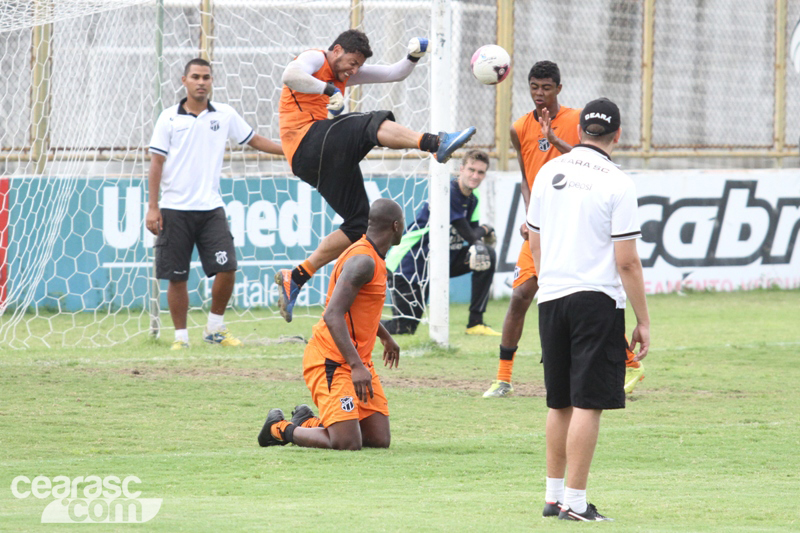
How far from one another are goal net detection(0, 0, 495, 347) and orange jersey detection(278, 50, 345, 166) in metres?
3.99

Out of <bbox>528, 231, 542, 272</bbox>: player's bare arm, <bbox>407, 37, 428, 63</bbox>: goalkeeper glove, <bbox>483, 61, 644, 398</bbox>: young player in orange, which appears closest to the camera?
<bbox>528, 231, 542, 272</bbox>: player's bare arm

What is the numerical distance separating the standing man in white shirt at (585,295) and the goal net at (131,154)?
7.12 meters

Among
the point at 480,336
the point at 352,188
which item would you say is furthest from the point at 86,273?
the point at 352,188

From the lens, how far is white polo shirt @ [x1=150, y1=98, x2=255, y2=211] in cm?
1053

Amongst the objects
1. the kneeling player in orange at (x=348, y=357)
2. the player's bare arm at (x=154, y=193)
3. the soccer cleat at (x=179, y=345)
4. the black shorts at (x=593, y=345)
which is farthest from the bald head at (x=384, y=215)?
the soccer cleat at (x=179, y=345)

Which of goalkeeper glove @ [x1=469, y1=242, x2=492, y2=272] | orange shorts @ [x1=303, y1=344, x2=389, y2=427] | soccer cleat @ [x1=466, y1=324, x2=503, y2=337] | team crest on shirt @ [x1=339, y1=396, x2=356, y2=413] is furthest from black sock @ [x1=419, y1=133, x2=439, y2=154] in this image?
soccer cleat @ [x1=466, y1=324, x2=503, y2=337]

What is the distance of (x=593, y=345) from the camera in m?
4.69

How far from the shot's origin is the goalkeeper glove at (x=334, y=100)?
724 centimetres

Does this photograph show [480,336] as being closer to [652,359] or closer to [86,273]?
[652,359]

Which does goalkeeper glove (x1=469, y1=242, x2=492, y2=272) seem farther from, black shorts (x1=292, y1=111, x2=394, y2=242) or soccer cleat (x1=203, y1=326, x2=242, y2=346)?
black shorts (x1=292, y1=111, x2=394, y2=242)

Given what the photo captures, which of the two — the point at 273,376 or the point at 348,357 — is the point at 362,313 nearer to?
the point at 348,357

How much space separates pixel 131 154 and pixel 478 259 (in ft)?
14.8

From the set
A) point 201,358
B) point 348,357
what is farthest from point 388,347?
point 201,358

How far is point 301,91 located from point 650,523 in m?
4.00
